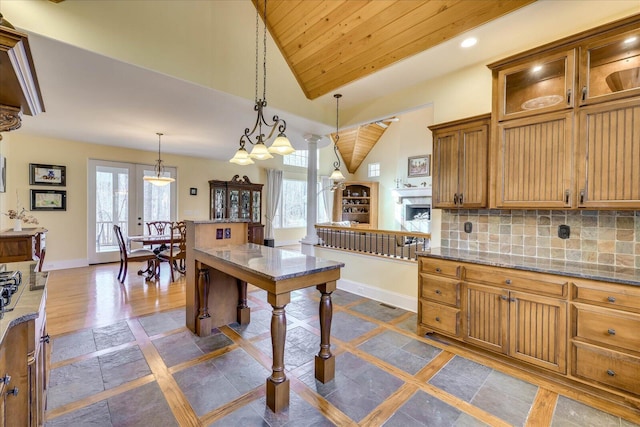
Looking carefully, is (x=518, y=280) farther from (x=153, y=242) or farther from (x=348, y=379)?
(x=153, y=242)

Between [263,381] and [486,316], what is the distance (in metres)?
1.95

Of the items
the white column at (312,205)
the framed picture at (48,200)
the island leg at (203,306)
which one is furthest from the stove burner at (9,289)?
the framed picture at (48,200)

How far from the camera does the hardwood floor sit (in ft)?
5.82

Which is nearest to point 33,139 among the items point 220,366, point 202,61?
point 202,61

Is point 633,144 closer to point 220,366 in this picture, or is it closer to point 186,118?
point 220,366

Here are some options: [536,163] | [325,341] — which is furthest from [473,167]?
[325,341]

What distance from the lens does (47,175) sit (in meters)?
5.35

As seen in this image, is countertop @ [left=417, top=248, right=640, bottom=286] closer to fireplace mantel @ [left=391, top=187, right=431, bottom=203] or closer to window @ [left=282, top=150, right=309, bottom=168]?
fireplace mantel @ [left=391, top=187, right=431, bottom=203]

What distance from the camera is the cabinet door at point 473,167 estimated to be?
268 centimetres

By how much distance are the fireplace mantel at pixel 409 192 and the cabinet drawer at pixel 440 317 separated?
229 inches

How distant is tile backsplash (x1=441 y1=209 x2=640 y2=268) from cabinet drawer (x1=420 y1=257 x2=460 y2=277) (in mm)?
555

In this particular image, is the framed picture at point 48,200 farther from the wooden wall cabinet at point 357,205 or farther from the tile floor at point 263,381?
the wooden wall cabinet at point 357,205

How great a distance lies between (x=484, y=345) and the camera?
240 centimetres

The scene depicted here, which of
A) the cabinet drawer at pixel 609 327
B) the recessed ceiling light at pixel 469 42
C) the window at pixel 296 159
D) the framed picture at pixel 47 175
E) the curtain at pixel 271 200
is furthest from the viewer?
the window at pixel 296 159
